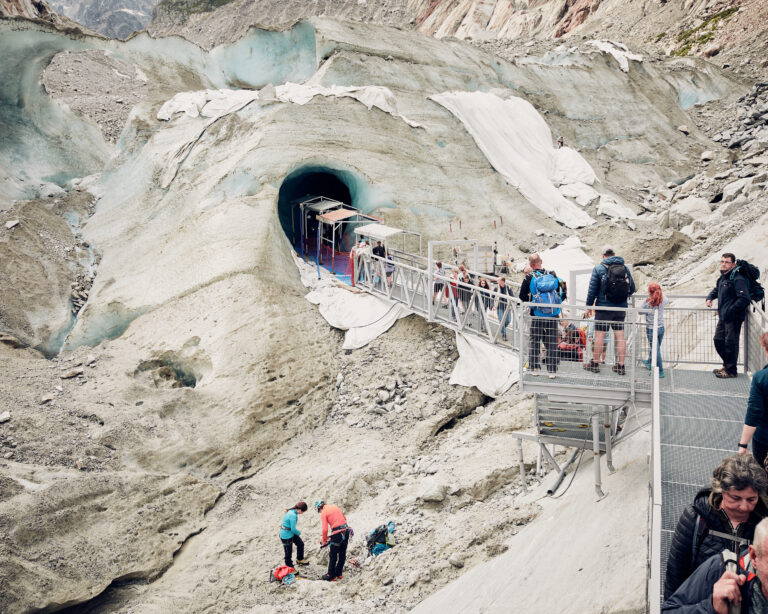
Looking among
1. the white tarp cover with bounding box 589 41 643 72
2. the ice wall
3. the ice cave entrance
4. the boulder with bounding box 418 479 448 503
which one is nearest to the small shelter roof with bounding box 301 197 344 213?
the ice cave entrance

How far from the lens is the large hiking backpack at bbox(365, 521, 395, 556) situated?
9.61 m

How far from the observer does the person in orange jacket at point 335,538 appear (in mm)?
9344

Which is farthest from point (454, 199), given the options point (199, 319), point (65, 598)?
point (65, 598)

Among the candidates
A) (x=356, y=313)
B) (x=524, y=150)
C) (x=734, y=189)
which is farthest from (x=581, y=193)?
(x=356, y=313)

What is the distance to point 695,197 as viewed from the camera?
21469 mm

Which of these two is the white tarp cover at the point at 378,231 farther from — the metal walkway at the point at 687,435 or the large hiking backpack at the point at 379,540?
the metal walkway at the point at 687,435

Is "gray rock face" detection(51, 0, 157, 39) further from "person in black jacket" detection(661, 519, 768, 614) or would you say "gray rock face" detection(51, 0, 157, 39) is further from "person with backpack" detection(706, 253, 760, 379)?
"person in black jacket" detection(661, 519, 768, 614)

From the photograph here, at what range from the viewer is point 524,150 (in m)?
23.7

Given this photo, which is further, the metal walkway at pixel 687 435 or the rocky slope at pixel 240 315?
the rocky slope at pixel 240 315

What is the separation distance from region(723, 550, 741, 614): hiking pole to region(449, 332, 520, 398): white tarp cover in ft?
30.8

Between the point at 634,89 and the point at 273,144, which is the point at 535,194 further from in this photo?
the point at 634,89

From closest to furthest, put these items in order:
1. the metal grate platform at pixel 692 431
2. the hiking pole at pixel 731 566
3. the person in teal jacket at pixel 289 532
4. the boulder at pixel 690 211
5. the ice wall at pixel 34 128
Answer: the hiking pole at pixel 731 566
the metal grate platform at pixel 692 431
the person in teal jacket at pixel 289 532
the ice wall at pixel 34 128
the boulder at pixel 690 211

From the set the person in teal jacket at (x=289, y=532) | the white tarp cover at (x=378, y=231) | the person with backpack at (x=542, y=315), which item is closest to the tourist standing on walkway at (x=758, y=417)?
the person with backpack at (x=542, y=315)

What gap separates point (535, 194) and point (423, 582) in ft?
51.5
